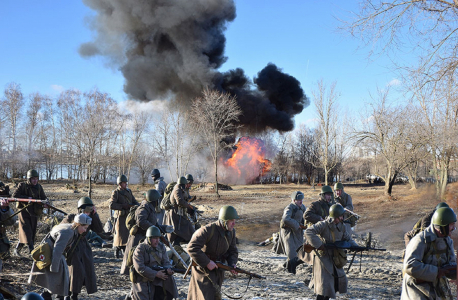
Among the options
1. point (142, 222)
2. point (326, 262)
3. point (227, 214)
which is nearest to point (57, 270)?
point (142, 222)

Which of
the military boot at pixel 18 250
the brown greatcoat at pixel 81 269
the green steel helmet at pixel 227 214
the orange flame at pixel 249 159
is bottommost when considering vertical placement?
the military boot at pixel 18 250

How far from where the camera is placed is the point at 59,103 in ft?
151

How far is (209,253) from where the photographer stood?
4.85 m

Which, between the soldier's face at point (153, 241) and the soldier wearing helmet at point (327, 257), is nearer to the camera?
the soldier's face at point (153, 241)

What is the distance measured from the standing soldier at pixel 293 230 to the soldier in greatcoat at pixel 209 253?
3.69 m

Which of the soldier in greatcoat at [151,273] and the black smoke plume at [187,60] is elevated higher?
the black smoke plume at [187,60]

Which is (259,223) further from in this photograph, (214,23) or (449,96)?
(214,23)

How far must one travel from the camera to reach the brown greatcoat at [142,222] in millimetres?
6960

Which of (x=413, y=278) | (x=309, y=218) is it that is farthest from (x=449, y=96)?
(x=413, y=278)

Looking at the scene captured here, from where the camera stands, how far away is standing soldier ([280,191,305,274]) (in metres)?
8.40

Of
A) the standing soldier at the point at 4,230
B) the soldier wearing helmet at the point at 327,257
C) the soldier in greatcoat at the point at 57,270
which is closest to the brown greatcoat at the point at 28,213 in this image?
the standing soldier at the point at 4,230

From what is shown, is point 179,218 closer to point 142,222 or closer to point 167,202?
point 167,202

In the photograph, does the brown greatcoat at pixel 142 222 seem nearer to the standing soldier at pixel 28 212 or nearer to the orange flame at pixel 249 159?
the standing soldier at pixel 28 212

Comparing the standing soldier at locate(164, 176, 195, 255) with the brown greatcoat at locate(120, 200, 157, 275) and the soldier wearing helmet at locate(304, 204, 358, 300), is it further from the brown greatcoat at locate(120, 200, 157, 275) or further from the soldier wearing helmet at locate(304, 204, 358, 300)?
the soldier wearing helmet at locate(304, 204, 358, 300)
